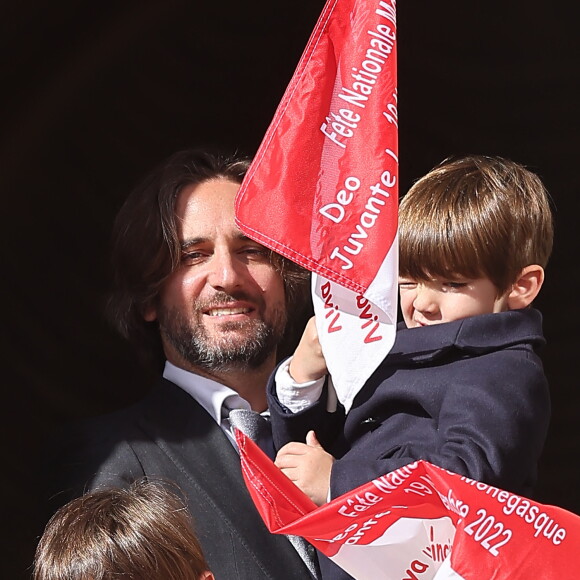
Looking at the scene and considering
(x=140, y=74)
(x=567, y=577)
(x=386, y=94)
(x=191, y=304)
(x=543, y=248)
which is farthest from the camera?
(x=140, y=74)

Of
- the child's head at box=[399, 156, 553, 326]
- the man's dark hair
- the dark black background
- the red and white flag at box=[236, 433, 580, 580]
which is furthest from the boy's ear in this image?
the dark black background

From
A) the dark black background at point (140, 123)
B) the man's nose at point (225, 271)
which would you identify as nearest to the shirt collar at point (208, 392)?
the man's nose at point (225, 271)

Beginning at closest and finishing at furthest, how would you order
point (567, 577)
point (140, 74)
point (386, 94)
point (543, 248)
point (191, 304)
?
point (567, 577), point (386, 94), point (543, 248), point (191, 304), point (140, 74)

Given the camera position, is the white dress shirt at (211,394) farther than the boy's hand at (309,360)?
Yes

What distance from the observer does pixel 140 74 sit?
3676mm

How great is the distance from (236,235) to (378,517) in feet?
2.99

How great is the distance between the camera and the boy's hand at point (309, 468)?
78.9 inches

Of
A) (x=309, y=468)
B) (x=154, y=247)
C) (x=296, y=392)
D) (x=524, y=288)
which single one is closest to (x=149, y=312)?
(x=154, y=247)

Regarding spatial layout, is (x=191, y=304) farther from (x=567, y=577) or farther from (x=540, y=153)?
(x=540, y=153)

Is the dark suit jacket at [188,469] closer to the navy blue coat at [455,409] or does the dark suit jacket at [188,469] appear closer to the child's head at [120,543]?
the navy blue coat at [455,409]

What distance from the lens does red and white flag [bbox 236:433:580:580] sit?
5.69 ft

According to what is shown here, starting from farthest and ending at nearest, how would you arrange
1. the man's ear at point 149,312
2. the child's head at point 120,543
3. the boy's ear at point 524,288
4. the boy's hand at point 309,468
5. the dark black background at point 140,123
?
1. the dark black background at point 140,123
2. the man's ear at point 149,312
3. the boy's ear at point 524,288
4. the boy's hand at point 309,468
5. the child's head at point 120,543

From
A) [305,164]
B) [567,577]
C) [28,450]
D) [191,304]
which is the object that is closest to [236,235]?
[191,304]

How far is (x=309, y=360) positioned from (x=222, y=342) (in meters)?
0.48
